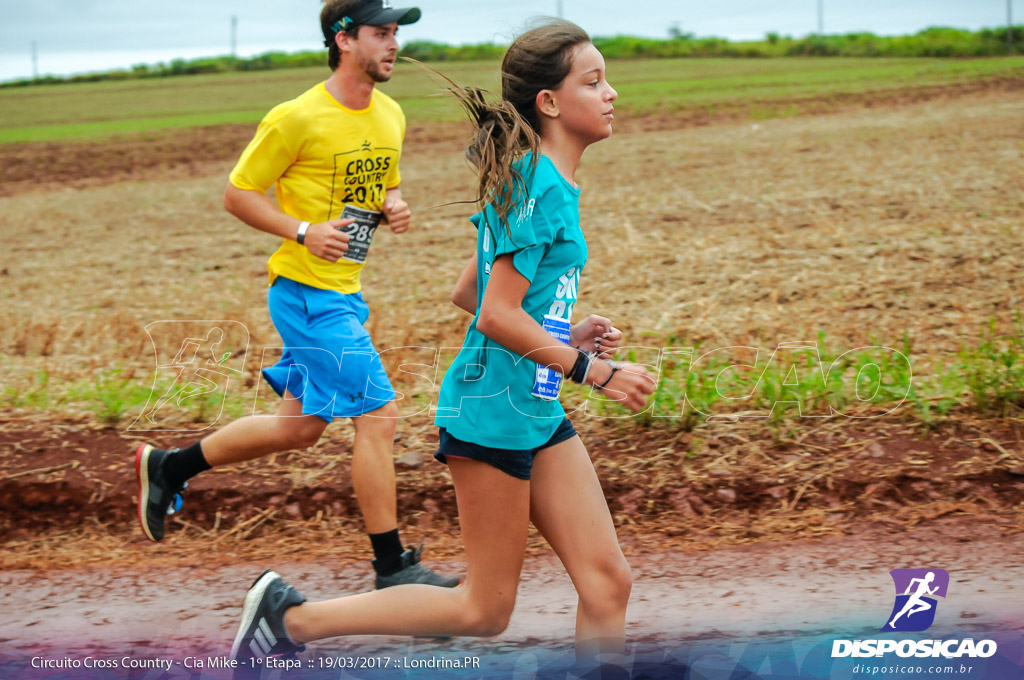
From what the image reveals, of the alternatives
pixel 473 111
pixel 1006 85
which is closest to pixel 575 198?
pixel 473 111

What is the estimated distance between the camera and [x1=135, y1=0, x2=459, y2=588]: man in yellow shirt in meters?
3.92

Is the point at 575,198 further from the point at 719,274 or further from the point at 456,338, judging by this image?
the point at 719,274

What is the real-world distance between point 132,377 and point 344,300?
11.1ft

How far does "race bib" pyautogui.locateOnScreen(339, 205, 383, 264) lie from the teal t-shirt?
54.2 inches

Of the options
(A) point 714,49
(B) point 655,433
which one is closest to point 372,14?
(B) point 655,433

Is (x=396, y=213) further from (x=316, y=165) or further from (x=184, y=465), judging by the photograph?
(x=184, y=465)

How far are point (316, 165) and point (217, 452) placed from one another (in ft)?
4.07

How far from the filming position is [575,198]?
2791 millimetres

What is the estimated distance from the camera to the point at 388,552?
154 inches

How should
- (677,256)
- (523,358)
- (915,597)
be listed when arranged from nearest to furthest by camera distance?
(523,358) < (915,597) < (677,256)

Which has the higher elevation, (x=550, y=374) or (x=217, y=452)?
(x=550, y=374)

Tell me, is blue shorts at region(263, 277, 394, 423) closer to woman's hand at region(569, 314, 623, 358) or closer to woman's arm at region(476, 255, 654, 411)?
woman's hand at region(569, 314, 623, 358)

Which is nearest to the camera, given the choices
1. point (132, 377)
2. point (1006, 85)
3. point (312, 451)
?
point (312, 451)

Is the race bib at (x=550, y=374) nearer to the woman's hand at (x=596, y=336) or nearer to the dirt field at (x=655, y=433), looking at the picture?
the woman's hand at (x=596, y=336)
